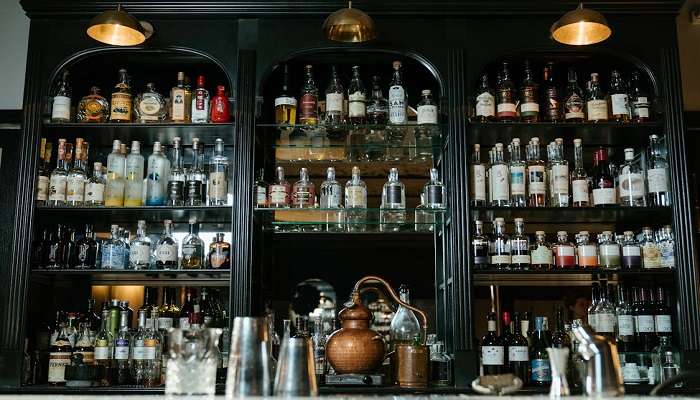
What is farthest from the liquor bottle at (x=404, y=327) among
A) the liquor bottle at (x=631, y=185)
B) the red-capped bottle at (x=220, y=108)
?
the red-capped bottle at (x=220, y=108)

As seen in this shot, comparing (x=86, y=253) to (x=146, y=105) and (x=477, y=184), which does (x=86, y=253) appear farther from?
(x=477, y=184)

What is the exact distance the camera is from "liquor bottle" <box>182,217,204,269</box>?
3.17 meters

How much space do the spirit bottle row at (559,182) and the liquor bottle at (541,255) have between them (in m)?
0.16

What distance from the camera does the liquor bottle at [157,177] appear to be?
3158 mm

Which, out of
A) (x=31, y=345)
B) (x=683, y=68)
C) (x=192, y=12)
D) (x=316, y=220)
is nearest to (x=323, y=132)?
(x=316, y=220)

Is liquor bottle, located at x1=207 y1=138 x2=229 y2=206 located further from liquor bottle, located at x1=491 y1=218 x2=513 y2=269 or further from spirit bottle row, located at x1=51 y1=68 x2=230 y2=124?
liquor bottle, located at x1=491 y1=218 x2=513 y2=269

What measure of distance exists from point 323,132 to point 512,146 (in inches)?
33.4

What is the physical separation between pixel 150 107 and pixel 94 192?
447 millimetres

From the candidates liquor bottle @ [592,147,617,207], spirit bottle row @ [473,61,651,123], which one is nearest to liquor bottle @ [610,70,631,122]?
spirit bottle row @ [473,61,651,123]

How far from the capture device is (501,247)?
10.1ft

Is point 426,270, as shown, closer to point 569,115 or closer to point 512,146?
point 512,146

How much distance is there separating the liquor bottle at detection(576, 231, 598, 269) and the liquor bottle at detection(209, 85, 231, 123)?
1.62 m

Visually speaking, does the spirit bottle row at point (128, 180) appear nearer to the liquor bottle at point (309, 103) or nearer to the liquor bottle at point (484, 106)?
the liquor bottle at point (309, 103)

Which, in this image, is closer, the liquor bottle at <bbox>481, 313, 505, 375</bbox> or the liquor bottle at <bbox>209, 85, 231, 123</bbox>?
the liquor bottle at <bbox>481, 313, 505, 375</bbox>
